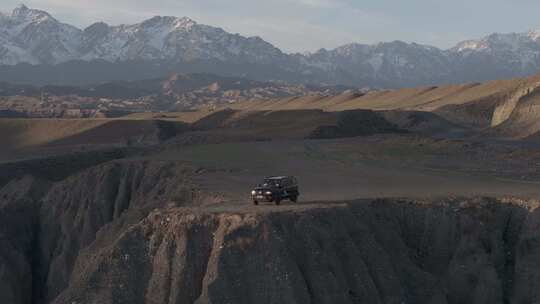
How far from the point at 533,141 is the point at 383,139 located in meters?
19.2

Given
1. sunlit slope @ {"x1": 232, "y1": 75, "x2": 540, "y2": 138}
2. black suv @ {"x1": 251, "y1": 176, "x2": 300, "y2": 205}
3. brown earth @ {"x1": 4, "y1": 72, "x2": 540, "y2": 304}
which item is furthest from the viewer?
sunlit slope @ {"x1": 232, "y1": 75, "x2": 540, "y2": 138}

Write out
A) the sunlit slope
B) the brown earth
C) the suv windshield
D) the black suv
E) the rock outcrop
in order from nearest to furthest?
the rock outcrop
the brown earth
the black suv
the suv windshield
the sunlit slope

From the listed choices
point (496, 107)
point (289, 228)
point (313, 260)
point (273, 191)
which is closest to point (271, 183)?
point (273, 191)

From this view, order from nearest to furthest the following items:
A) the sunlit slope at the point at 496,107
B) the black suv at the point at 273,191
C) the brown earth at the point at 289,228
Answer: the brown earth at the point at 289,228, the black suv at the point at 273,191, the sunlit slope at the point at 496,107

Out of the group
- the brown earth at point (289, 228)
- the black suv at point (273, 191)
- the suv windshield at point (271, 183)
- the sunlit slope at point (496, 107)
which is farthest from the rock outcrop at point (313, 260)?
the sunlit slope at point (496, 107)

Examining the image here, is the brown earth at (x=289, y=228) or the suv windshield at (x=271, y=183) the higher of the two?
the suv windshield at (x=271, y=183)

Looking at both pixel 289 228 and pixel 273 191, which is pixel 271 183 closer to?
pixel 273 191

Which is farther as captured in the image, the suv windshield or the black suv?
the suv windshield

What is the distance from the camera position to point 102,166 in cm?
6644

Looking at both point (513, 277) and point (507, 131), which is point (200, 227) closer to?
point (513, 277)

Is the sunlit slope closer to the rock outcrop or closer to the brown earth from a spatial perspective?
the brown earth

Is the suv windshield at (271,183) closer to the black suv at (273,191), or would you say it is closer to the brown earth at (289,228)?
the black suv at (273,191)

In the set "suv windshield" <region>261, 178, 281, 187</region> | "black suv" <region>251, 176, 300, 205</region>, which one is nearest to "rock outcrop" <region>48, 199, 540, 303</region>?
"black suv" <region>251, 176, 300, 205</region>

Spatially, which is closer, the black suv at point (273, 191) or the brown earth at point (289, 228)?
the brown earth at point (289, 228)
